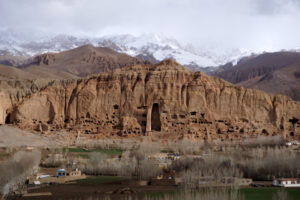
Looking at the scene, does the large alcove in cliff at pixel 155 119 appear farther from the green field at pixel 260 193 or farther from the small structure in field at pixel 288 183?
the green field at pixel 260 193

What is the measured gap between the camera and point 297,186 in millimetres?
39219

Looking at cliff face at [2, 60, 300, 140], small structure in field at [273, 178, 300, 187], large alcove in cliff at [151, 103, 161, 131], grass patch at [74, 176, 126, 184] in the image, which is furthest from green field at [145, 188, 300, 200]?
large alcove in cliff at [151, 103, 161, 131]

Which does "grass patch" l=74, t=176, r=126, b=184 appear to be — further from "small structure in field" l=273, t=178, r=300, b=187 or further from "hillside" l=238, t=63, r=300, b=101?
"hillside" l=238, t=63, r=300, b=101

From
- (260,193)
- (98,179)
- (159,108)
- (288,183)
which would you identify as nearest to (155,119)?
(159,108)

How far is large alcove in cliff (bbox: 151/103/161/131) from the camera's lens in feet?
269

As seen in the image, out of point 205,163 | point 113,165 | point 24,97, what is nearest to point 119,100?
point 24,97

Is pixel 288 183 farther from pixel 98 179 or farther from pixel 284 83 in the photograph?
pixel 284 83

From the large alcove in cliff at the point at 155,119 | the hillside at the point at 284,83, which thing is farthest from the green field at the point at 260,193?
the hillside at the point at 284,83

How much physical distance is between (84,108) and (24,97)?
14.4m

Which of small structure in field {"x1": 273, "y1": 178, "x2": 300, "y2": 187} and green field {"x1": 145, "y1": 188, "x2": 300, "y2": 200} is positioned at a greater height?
small structure in field {"x1": 273, "y1": 178, "x2": 300, "y2": 187}

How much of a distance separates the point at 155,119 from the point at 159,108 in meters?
2.18

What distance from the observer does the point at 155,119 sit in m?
83.3

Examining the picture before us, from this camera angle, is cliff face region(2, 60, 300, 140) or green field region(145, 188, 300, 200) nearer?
green field region(145, 188, 300, 200)

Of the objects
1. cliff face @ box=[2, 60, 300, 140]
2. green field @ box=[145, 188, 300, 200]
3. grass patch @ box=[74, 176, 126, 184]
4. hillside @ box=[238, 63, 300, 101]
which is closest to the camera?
green field @ box=[145, 188, 300, 200]
